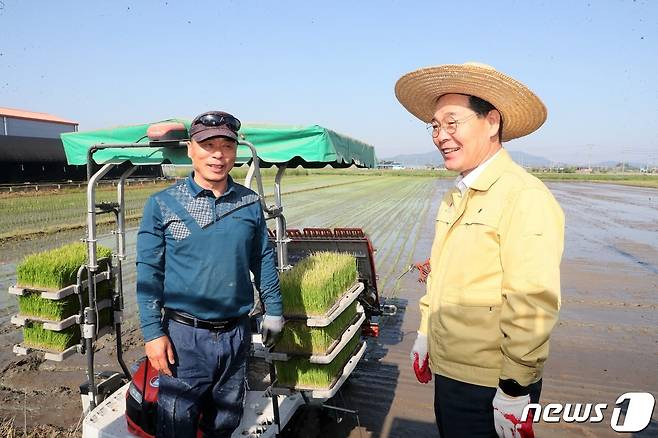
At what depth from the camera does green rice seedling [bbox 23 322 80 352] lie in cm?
387

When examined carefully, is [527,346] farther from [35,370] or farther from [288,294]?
[35,370]

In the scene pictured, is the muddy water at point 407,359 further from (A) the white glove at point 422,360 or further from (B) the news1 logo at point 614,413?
(A) the white glove at point 422,360

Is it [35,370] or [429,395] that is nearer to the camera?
[429,395]

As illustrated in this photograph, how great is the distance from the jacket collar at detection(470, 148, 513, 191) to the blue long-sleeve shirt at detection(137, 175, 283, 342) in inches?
54.1

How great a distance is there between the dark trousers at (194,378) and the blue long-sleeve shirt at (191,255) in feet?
0.39

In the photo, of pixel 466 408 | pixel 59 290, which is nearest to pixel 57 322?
pixel 59 290

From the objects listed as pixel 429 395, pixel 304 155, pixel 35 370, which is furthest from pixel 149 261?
pixel 35 370

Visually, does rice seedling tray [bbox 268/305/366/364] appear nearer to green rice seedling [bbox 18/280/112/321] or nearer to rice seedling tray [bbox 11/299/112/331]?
rice seedling tray [bbox 11/299/112/331]

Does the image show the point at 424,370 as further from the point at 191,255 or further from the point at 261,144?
the point at 261,144

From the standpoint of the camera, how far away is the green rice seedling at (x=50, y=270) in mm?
3787

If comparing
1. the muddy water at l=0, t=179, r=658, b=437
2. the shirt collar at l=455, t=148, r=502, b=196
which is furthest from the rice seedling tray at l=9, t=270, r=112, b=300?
the shirt collar at l=455, t=148, r=502, b=196

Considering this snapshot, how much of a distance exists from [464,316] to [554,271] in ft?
1.43

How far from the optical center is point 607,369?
5293 millimetres

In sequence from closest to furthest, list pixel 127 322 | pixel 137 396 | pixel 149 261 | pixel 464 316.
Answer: pixel 464 316 → pixel 149 261 → pixel 137 396 → pixel 127 322
